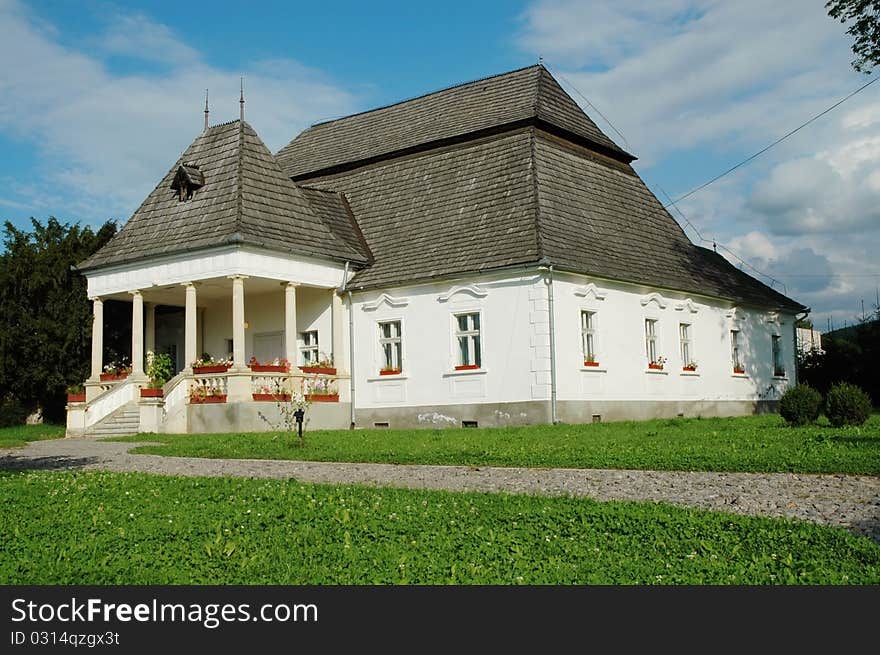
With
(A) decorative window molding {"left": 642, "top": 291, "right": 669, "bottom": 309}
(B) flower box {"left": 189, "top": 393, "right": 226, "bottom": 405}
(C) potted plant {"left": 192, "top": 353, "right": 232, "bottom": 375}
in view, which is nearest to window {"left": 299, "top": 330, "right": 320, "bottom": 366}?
(C) potted plant {"left": 192, "top": 353, "right": 232, "bottom": 375}

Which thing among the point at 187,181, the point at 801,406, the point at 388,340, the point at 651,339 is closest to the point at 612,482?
the point at 801,406

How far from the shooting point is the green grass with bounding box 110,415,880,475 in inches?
505

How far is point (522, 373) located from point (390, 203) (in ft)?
27.0

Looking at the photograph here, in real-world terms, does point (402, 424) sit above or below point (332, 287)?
below

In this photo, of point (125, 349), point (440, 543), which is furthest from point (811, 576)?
point (125, 349)

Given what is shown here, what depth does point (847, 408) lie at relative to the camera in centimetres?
1788

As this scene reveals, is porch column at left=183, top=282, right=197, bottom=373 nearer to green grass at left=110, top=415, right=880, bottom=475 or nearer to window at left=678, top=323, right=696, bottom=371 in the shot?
green grass at left=110, top=415, right=880, bottom=475

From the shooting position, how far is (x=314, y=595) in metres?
5.86

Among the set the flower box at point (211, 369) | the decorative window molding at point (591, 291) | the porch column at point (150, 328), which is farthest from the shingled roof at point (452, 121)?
the flower box at point (211, 369)

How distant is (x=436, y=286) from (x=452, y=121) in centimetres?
699

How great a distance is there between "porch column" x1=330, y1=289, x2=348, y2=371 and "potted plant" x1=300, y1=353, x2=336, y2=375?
23 centimetres

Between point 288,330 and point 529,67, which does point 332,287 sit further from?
point 529,67

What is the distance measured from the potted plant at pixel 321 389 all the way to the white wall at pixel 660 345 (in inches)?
261

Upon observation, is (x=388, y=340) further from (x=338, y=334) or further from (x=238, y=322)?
(x=238, y=322)
